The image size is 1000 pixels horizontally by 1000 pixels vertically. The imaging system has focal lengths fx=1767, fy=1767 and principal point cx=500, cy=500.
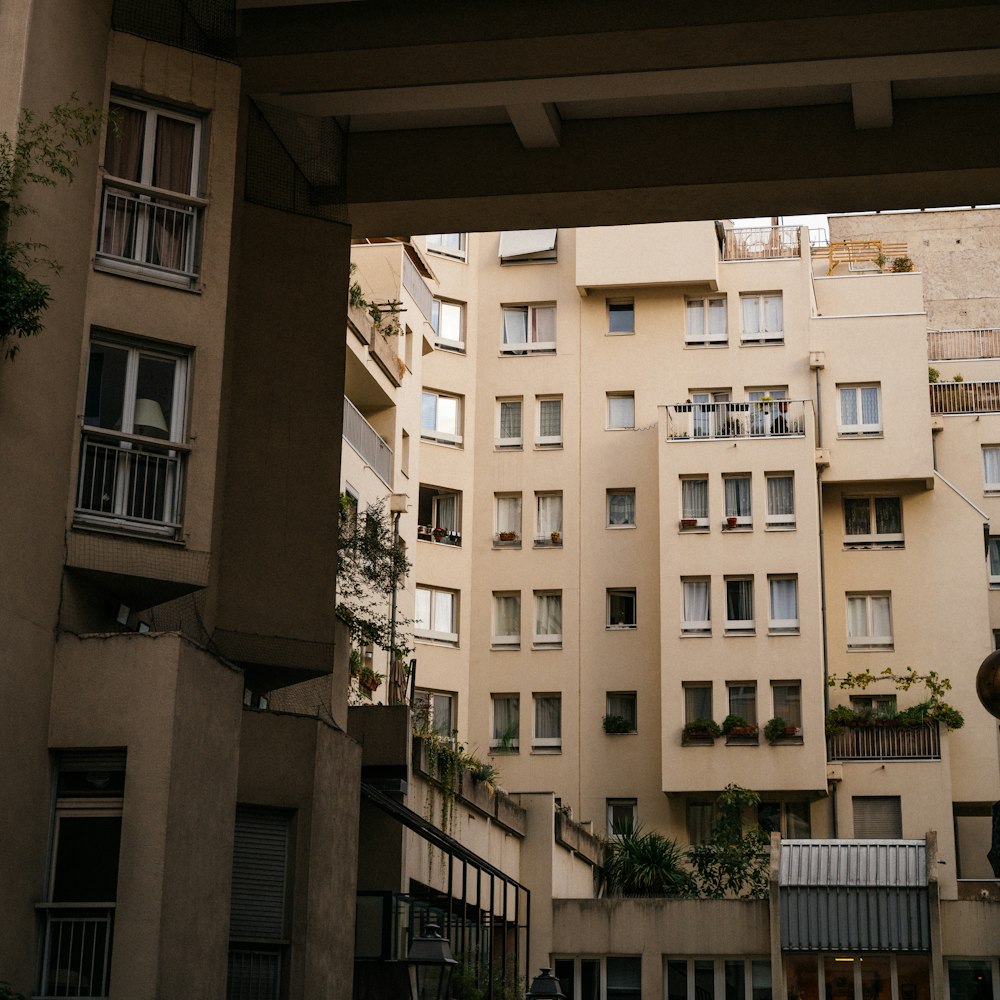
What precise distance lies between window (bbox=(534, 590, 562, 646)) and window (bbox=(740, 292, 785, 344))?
28.3ft

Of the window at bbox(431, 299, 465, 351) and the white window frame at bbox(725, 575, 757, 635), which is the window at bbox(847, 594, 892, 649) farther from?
the window at bbox(431, 299, 465, 351)

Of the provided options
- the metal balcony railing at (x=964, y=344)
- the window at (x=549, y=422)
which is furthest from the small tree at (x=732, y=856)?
the metal balcony railing at (x=964, y=344)

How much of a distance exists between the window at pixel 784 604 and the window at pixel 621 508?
4388 millimetres

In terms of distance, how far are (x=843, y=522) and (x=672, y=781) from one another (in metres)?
8.78

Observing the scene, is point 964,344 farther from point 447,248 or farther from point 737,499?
point 447,248

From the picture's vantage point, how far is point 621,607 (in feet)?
150

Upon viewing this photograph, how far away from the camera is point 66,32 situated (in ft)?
46.4

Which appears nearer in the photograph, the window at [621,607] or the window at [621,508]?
the window at [621,607]

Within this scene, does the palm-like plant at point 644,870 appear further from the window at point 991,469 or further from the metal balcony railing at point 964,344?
the metal balcony railing at point 964,344

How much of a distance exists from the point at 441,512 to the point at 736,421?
26.6 feet

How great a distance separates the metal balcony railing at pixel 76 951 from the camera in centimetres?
1306

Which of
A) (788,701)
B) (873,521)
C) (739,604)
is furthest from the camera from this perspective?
(873,521)

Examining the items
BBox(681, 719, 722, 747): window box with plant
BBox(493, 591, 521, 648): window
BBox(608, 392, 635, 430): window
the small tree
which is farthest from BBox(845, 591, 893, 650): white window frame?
BBox(493, 591, 521, 648): window

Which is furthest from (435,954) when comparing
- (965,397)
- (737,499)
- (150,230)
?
(965,397)
